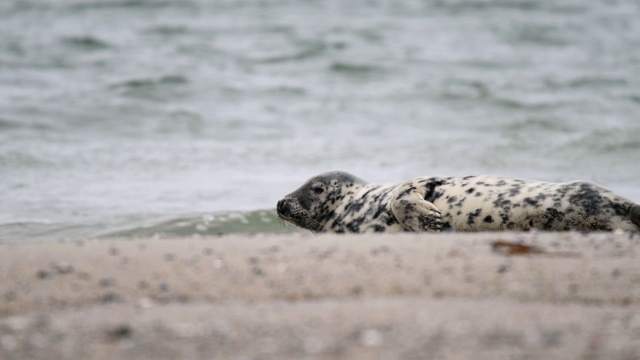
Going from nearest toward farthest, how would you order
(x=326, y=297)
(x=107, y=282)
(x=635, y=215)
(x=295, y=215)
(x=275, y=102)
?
(x=326, y=297) → (x=107, y=282) → (x=635, y=215) → (x=295, y=215) → (x=275, y=102)

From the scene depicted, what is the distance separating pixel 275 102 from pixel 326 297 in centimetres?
1044

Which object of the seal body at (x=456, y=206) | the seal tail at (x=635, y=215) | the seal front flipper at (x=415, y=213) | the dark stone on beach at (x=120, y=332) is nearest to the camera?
the dark stone on beach at (x=120, y=332)

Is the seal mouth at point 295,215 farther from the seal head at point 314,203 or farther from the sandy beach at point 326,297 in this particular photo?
the sandy beach at point 326,297

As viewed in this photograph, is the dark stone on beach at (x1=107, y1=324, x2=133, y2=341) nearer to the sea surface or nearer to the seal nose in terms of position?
the seal nose

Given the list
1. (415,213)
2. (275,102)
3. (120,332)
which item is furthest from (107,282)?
(275,102)

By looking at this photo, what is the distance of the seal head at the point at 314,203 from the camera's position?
7.05 metres

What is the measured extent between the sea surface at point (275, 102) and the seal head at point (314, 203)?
0.75m

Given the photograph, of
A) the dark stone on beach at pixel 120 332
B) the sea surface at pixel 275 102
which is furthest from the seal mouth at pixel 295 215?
the dark stone on beach at pixel 120 332

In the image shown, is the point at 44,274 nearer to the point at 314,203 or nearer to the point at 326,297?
the point at 326,297

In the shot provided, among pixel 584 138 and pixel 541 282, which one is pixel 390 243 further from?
pixel 584 138

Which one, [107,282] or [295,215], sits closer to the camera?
[107,282]

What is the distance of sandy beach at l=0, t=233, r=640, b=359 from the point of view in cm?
346

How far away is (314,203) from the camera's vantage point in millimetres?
7086

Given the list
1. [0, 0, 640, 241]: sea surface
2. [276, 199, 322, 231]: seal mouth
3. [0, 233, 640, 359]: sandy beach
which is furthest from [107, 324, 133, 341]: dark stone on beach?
[0, 0, 640, 241]: sea surface
